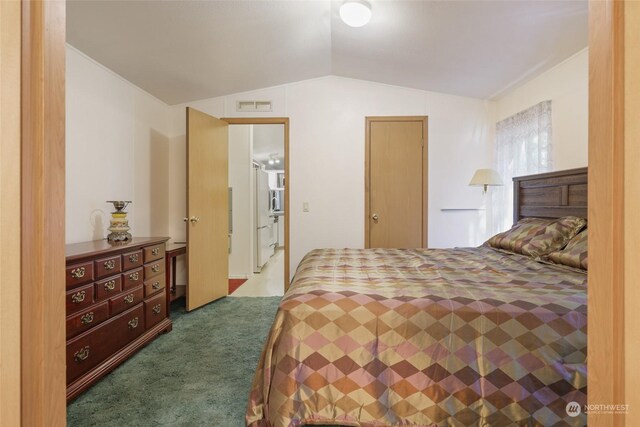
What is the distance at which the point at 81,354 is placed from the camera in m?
1.84

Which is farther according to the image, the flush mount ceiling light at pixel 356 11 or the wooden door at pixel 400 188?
the wooden door at pixel 400 188

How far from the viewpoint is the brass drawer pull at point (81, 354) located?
180cm

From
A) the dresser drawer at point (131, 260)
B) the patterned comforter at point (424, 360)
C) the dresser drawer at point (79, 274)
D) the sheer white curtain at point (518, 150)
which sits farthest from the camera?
the sheer white curtain at point (518, 150)

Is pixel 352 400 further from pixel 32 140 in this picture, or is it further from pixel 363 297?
pixel 32 140

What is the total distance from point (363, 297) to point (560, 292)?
3.16ft

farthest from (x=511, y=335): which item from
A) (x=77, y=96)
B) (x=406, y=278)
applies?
(x=77, y=96)

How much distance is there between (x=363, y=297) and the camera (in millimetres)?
1486

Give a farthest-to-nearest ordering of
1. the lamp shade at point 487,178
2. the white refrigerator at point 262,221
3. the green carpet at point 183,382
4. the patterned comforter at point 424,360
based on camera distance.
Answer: the white refrigerator at point 262,221, the lamp shade at point 487,178, the green carpet at point 183,382, the patterned comforter at point 424,360

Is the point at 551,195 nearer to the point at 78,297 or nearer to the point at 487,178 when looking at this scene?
the point at 487,178

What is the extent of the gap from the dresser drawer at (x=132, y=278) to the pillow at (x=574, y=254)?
3.00m

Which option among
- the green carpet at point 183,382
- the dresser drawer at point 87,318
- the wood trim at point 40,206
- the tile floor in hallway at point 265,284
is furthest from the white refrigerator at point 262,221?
the wood trim at point 40,206

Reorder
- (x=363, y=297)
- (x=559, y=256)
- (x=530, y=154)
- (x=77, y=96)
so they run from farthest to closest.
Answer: (x=530, y=154)
(x=77, y=96)
(x=559, y=256)
(x=363, y=297)

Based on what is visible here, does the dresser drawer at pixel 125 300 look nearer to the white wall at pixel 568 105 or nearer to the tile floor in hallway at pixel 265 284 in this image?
the tile floor in hallway at pixel 265 284

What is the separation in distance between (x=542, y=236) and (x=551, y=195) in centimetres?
57
